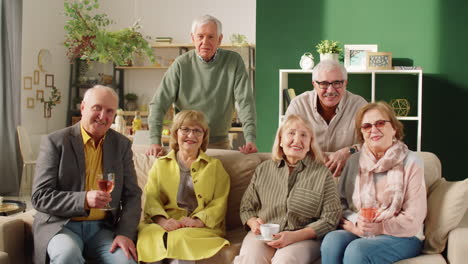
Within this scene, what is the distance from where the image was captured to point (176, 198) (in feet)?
9.70

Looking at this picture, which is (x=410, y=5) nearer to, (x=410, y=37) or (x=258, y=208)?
(x=410, y=37)

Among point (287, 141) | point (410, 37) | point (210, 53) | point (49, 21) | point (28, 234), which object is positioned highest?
point (49, 21)

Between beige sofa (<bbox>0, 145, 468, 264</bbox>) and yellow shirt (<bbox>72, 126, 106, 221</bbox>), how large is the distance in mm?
342

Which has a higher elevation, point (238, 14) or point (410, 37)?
point (238, 14)

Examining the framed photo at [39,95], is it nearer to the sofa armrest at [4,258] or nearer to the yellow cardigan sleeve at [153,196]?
the yellow cardigan sleeve at [153,196]

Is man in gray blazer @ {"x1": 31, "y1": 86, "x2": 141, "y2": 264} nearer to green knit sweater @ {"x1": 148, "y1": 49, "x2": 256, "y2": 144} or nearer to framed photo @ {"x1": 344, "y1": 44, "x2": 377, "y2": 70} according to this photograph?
green knit sweater @ {"x1": 148, "y1": 49, "x2": 256, "y2": 144}

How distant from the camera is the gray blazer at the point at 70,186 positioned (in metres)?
2.56

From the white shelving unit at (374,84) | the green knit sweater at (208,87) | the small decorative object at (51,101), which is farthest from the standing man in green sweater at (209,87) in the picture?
the small decorative object at (51,101)

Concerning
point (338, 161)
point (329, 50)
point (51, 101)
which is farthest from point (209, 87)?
point (51, 101)

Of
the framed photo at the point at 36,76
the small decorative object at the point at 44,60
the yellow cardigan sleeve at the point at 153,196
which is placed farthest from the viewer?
the small decorative object at the point at 44,60

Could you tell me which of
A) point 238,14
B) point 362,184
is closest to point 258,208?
point 362,184

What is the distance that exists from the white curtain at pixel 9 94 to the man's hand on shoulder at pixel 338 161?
5613 millimetres

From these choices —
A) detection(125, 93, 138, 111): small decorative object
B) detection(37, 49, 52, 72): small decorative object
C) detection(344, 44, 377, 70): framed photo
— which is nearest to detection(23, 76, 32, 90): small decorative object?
detection(37, 49, 52, 72): small decorative object

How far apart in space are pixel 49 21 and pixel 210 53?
6.40 metres
